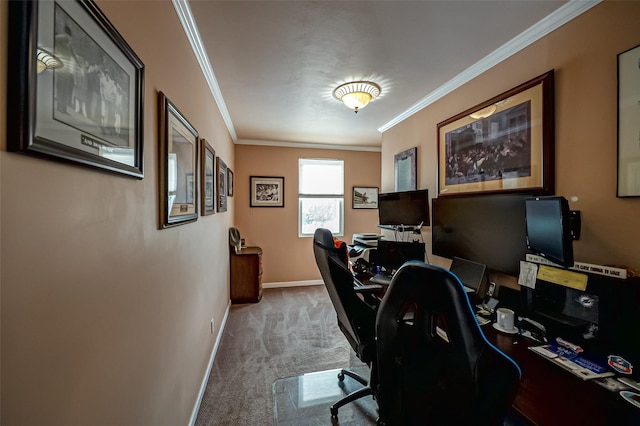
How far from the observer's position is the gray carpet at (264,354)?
1891mm

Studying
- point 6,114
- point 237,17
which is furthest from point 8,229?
point 237,17

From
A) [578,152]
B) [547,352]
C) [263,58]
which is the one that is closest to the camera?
[547,352]

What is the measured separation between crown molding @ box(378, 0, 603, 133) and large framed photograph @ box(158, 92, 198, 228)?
2225 mm

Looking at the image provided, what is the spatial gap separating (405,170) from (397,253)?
3.56ft

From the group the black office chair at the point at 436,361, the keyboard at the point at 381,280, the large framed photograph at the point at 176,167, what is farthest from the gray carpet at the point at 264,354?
the large framed photograph at the point at 176,167

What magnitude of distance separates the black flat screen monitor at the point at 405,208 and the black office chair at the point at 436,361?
6.22 feet

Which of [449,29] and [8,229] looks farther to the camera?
[449,29]

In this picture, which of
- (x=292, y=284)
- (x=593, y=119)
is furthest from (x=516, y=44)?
(x=292, y=284)

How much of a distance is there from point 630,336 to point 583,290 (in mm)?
204

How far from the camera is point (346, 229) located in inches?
197

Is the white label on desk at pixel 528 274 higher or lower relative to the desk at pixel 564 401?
higher

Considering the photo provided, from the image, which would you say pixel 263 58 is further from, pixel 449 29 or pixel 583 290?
pixel 583 290

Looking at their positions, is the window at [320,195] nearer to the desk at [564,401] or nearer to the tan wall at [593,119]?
the tan wall at [593,119]

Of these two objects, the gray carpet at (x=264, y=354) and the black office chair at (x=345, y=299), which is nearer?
the black office chair at (x=345, y=299)
